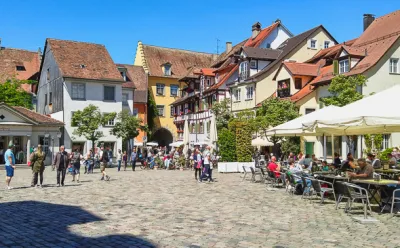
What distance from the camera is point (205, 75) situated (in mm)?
52125

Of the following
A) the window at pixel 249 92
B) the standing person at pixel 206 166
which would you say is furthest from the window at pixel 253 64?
the standing person at pixel 206 166

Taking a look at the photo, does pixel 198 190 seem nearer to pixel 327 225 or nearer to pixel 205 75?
pixel 327 225

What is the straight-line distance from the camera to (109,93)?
45.4 m

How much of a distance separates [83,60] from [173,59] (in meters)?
23.3

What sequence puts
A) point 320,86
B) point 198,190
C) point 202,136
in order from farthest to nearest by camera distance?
1. point 202,136
2. point 320,86
3. point 198,190

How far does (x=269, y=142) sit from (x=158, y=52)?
37062mm

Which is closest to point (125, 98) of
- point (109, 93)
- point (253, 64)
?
point (109, 93)

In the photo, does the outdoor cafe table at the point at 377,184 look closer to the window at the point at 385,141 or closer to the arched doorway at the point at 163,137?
the window at the point at 385,141

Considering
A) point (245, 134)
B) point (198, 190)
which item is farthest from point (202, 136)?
point (198, 190)

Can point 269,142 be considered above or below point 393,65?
below

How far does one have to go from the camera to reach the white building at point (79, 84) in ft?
142

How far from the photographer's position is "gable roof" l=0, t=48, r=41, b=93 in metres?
55.5

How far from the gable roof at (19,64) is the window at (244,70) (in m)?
26.7

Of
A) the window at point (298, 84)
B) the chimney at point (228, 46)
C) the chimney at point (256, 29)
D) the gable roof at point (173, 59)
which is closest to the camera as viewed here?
the window at point (298, 84)
